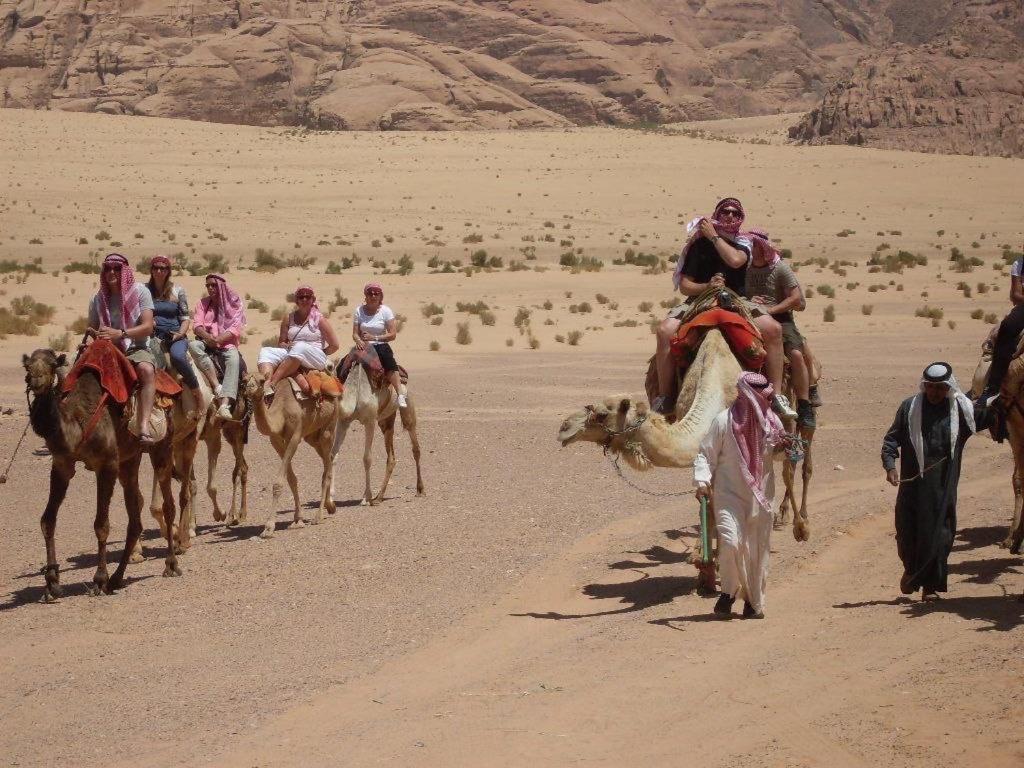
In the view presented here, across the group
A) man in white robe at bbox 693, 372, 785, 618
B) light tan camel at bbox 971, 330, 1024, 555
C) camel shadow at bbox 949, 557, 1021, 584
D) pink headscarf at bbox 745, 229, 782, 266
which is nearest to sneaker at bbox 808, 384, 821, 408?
pink headscarf at bbox 745, 229, 782, 266

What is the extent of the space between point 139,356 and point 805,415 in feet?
17.8

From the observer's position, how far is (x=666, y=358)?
10.0 m

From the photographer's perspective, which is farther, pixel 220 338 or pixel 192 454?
pixel 220 338

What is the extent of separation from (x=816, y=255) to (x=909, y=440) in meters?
46.0

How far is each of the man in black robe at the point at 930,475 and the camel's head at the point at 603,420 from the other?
1.65 m

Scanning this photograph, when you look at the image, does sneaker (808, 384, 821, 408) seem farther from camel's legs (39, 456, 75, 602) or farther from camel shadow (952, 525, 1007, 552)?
camel's legs (39, 456, 75, 602)

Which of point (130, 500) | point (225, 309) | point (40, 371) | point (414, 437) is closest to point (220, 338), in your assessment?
point (225, 309)

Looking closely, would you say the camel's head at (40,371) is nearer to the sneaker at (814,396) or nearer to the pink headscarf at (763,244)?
the pink headscarf at (763,244)

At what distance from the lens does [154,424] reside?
36.1 ft

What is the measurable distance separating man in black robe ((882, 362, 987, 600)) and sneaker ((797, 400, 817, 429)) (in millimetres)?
2559

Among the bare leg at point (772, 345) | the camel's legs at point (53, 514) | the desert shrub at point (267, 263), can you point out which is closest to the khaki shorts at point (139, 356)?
the camel's legs at point (53, 514)

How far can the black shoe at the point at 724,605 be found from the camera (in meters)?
9.13

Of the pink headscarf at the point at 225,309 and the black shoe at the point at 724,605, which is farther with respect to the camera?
the pink headscarf at the point at 225,309

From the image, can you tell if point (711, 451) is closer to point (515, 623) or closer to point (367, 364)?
point (515, 623)
